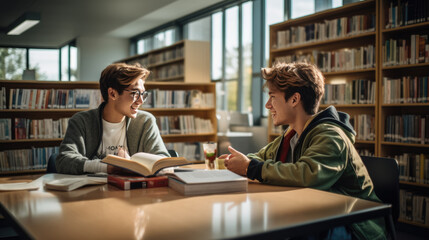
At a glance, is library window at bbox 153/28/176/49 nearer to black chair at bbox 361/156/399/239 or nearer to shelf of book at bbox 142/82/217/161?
shelf of book at bbox 142/82/217/161

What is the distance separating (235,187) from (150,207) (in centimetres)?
36

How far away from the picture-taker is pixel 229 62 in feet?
26.4

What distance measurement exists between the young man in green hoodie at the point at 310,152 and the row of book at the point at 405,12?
2.29 meters

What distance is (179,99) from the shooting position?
480 centimetres

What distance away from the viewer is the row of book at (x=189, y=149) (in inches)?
190

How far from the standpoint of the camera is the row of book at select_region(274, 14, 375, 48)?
396cm

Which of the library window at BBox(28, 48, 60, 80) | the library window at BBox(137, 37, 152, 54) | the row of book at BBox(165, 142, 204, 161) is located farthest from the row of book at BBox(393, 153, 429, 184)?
the library window at BBox(28, 48, 60, 80)

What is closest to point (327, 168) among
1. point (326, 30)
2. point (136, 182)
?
point (136, 182)

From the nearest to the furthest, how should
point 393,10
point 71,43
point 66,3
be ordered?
1. point 393,10
2. point 66,3
3. point 71,43

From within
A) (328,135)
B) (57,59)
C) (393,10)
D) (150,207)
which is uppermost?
(57,59)

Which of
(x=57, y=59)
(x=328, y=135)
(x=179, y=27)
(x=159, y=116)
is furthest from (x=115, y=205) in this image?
(x=57, y=59)

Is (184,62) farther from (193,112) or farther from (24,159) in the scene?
(24,159)

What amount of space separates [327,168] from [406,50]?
264 centimetres

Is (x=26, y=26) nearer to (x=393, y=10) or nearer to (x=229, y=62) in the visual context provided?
(x=229, y=62)
